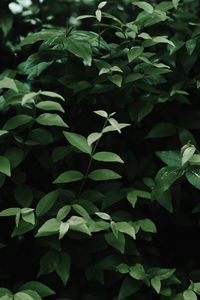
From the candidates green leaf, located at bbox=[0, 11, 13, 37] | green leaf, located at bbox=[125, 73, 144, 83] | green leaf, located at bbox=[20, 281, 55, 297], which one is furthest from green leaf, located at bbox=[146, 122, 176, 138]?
green leaf, located at bbox=[0, 11, 13, 37]

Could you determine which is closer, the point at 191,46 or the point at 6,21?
the point at 191,46

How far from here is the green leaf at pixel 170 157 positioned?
1294mm

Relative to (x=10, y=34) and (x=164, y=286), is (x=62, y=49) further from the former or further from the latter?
(x=164, y=286)

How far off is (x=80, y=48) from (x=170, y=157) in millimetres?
457

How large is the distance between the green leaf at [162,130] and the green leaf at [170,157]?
4.4 inches

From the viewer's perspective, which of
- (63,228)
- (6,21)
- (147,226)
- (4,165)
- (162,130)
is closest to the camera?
(63,228)

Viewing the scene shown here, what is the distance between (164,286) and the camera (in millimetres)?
1252

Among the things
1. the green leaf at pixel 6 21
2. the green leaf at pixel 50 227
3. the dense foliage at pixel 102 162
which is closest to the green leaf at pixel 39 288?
the dense foliage at pixel 102 162

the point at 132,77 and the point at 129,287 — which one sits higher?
the point at 132,77

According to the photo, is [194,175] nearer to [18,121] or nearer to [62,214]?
[62,214]

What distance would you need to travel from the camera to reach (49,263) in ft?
4.04

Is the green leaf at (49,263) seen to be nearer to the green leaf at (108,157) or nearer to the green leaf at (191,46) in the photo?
the green leaf at (108,157)

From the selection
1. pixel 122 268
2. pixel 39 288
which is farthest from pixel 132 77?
pixel 39 288

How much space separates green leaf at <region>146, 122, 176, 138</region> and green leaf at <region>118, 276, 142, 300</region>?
0.50 metres
